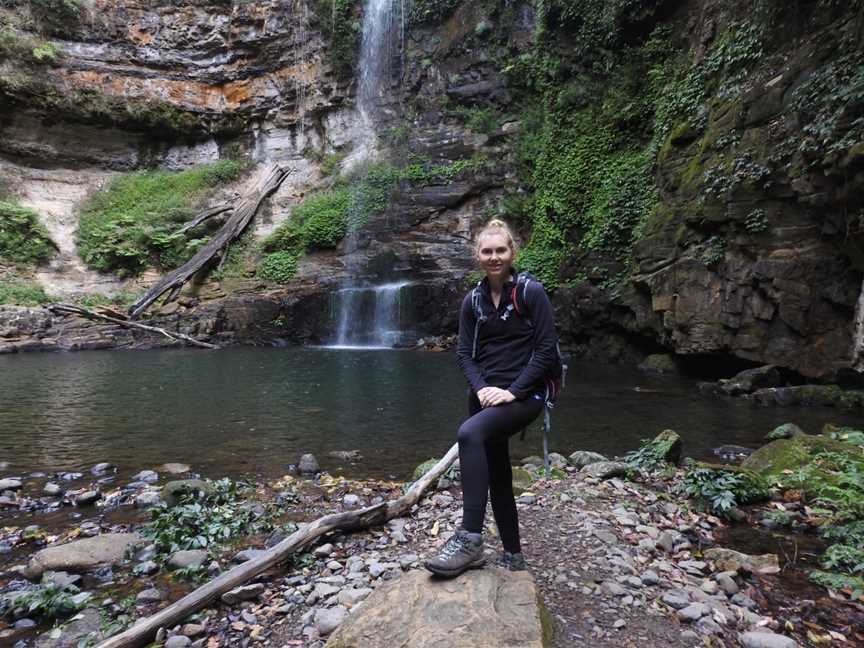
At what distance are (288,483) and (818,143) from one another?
9490 mm

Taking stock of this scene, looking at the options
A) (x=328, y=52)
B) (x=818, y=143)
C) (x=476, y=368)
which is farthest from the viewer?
(x=328, y=52)

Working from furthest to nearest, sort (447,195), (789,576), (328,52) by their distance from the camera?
(328,52) → (447,195) → (789,576)

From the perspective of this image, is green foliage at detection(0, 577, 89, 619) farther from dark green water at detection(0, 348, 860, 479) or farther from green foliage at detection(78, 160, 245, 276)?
green foliage at detection(78, 160, 245, 276)

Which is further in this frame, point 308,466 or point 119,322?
point 119,322

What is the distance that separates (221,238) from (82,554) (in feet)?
69.7

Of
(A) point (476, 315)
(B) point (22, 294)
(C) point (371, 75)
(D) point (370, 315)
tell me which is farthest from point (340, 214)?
(A) point (476, 315)

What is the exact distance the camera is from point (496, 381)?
2645mm

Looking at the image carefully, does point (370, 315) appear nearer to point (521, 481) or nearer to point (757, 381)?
point (757, 381)

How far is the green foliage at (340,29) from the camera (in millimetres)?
26734

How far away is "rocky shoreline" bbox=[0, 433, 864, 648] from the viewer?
2.55 m

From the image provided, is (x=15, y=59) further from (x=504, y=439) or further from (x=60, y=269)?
(x=504, y=439)

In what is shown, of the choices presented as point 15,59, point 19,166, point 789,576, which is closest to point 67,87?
point 15,59

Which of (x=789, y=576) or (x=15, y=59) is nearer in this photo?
(x=789, y=576)

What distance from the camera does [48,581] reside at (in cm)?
338
